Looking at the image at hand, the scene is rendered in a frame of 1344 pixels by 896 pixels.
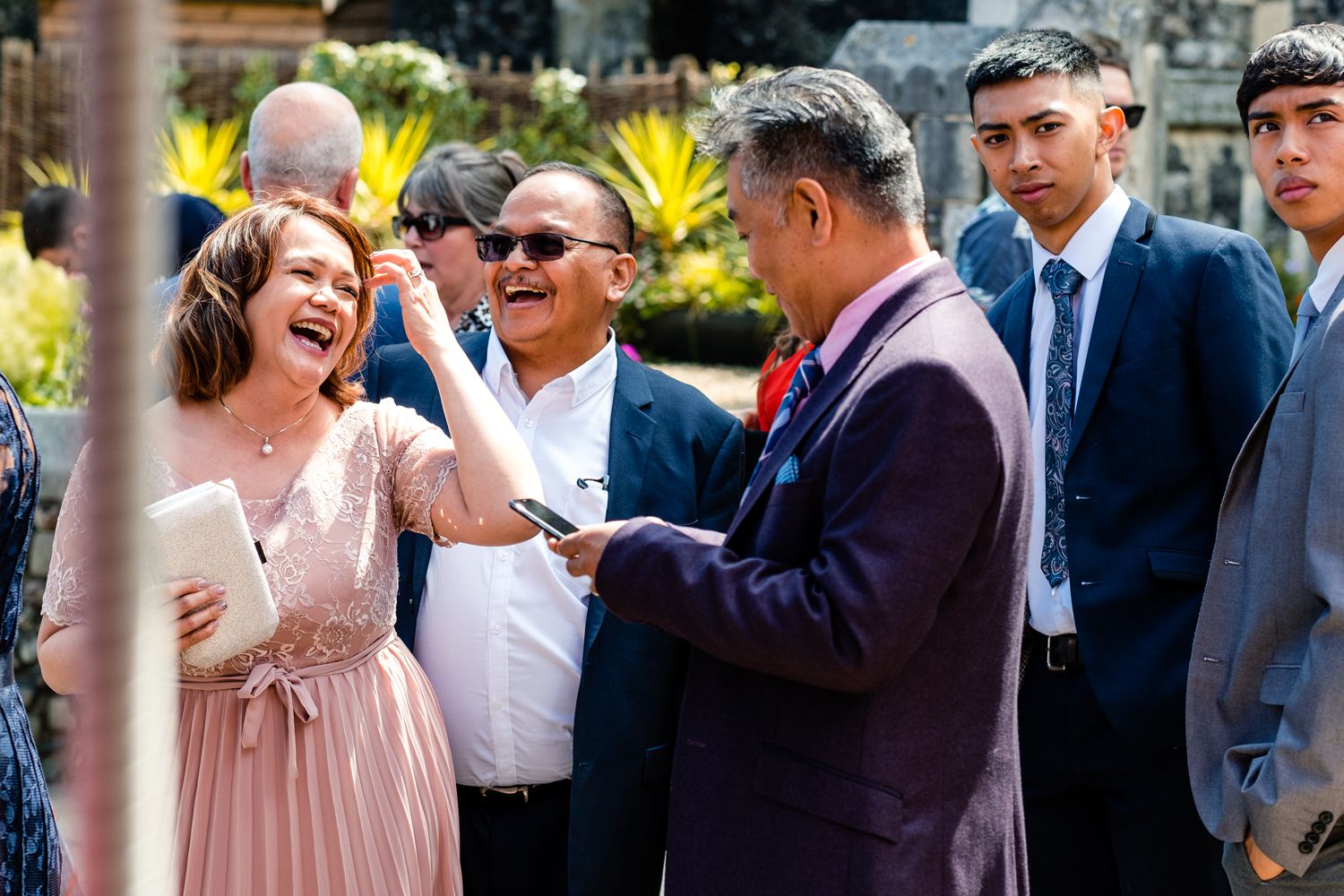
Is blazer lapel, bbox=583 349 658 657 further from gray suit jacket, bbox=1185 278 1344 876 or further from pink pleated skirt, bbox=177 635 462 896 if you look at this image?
gray suit jacket, bbox=1185 278 1344 876

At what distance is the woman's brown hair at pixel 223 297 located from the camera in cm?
243

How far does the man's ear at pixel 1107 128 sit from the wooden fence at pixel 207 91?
30.7 feet

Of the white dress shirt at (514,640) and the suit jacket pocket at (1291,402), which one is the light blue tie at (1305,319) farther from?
the white dress shirt at (514,640)

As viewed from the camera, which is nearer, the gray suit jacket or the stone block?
the gray suit jacket

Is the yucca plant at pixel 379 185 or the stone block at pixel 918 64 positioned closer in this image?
→ the stone block at pixel 918 64

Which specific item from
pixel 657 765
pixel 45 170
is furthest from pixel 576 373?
pixel 45 170

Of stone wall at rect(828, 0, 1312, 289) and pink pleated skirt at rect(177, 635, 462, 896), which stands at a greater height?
stone wall at rect(828, 0, 1312, 289)

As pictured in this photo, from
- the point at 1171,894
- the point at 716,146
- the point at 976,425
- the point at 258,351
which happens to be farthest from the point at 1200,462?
the point at 258,351

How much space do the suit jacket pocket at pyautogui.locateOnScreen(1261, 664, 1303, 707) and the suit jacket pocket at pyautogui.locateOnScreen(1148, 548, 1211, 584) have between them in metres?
0.44

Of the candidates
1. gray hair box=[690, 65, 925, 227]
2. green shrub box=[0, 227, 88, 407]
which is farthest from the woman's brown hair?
green shrub box=[0, 227, 88, 407]

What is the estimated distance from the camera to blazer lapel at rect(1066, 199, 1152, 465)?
2734 millimetres

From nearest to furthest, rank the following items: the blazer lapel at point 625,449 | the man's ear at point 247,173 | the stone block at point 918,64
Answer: the blazer lapel at point 625,449
the man's ear at point 247,173
the stone block at point 918,64

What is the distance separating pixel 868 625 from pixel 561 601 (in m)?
1.12

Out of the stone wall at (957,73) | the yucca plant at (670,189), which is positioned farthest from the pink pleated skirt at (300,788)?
the yucca plant at (670,189)
